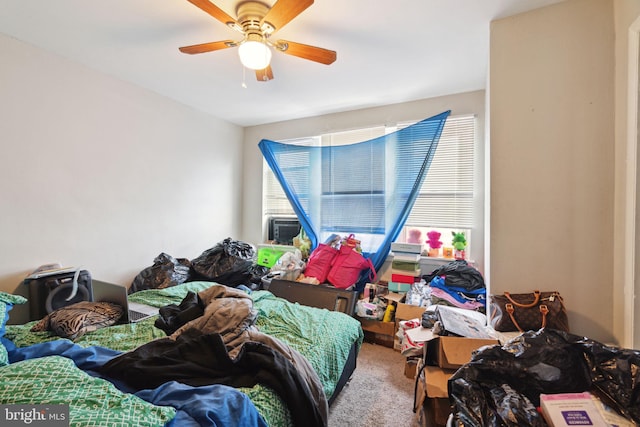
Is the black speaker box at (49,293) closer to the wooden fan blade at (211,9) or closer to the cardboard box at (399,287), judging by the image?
the wooden fan blade at (211,9)

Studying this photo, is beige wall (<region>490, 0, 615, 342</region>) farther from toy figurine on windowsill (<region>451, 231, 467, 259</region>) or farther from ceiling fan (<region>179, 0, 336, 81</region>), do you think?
ceiling fan (<region>179, 0, 336, 81</region>)

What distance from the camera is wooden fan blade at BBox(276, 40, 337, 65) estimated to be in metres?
1.74

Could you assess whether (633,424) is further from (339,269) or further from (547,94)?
(339,269)

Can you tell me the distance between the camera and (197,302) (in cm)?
159

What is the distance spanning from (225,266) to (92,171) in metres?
1.49

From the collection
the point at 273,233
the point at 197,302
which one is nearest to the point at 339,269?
the point at 273,233

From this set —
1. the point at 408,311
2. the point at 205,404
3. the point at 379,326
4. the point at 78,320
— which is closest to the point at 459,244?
the point at 408,311

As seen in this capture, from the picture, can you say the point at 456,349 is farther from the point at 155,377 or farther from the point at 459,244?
the point at 459,244

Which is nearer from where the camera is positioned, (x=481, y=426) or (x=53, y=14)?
A: (x=481, y=426)

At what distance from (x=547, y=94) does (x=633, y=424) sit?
5.39 ft

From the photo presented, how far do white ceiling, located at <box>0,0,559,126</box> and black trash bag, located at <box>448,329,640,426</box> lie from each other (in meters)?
1.90

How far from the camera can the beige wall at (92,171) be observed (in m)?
2.06

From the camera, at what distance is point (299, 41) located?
2.08 meters

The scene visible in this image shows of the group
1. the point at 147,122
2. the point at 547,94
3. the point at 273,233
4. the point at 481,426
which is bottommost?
the point at 481,426
